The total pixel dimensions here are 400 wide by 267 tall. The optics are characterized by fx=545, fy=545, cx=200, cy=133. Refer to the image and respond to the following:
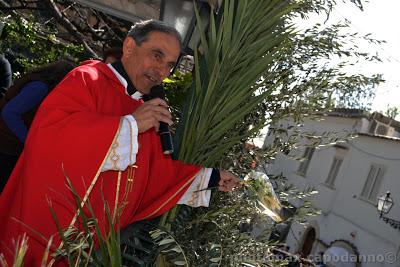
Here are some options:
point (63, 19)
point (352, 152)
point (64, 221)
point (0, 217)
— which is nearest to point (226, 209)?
point (64, 221)

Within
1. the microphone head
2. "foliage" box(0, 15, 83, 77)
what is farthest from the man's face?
"foliage" box(0, 15, 83, 77)

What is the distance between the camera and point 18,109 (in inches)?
113

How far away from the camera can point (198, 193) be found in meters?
2.68

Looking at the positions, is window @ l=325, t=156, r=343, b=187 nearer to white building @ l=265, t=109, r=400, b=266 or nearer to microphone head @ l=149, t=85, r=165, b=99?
white building @ l=265, t=109, r=400, b=266

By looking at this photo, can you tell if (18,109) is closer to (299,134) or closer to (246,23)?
(246,23)

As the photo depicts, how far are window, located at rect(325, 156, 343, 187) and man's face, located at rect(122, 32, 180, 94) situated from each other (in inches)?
844

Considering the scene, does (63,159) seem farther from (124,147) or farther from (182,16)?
(182,16)

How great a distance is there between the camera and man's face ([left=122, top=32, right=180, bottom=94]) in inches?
98.6

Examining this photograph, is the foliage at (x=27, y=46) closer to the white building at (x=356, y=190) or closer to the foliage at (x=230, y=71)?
the foliage at (x=230, y=71)

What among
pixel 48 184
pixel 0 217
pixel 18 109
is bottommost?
pixel 0 217

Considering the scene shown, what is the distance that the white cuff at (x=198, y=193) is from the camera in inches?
105

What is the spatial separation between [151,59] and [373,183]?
749 inches

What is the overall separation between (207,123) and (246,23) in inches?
20.3

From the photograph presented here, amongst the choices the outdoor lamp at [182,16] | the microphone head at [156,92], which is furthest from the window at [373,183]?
the microphone head at [156,92]
